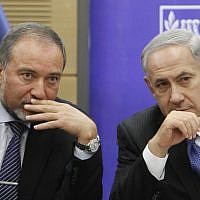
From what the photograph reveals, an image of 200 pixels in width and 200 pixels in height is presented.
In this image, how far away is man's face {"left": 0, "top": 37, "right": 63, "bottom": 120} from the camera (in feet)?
7.20

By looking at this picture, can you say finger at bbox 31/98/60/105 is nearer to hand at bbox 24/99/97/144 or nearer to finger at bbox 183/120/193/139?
hand at bbox 24/99/97/144

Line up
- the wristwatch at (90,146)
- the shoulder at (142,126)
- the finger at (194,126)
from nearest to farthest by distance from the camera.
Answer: the finger at (194,126), the wristwatch at (90,146), the shoulder at (142,126)

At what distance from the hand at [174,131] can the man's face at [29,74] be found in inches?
16.4

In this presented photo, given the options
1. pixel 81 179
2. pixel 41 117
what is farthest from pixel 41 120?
pixel 81 179

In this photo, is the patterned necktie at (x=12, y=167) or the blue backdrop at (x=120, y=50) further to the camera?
the blue backdrop at (x=120, y=50)

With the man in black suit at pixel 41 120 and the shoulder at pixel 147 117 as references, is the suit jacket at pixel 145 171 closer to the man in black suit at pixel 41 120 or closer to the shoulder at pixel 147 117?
the shoulder at pixel 147 117

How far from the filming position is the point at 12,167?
223 centimetres

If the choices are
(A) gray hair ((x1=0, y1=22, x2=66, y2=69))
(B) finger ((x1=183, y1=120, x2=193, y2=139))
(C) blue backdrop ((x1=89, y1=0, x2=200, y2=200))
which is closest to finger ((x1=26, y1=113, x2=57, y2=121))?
(A) gray hair ((x1=0, y1=22, x2=66, y2=69))

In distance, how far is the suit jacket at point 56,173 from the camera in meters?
2.21

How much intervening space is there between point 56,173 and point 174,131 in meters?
0.46

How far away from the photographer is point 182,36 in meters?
2.32

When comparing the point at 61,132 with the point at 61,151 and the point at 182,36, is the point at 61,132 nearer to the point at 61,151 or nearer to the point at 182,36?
the point at 61,151

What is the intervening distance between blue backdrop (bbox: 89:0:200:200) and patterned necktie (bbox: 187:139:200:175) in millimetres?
1423

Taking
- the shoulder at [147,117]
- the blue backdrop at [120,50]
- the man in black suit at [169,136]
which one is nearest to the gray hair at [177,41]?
the man in black suit at [169,136]
